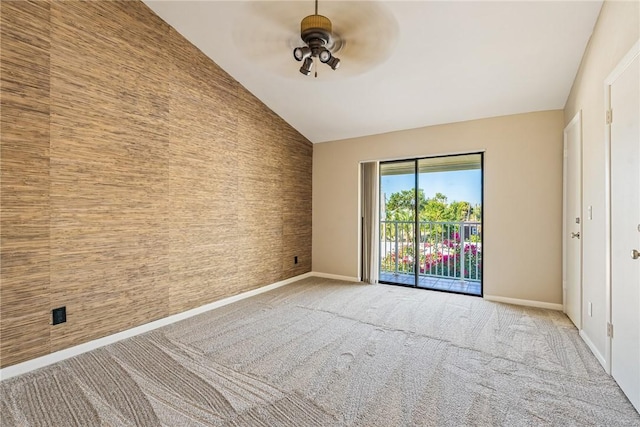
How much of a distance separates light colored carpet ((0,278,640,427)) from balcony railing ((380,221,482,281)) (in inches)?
63.2

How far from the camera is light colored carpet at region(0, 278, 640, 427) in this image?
5.56 ft

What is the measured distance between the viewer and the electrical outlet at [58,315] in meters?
2.29

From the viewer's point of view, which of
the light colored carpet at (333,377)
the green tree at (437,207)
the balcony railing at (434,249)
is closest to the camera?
the light colored carpet at (333,377)

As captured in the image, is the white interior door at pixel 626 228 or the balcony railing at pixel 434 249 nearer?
the white interior door at pixel 626 228

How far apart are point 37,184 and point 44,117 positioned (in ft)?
1.70

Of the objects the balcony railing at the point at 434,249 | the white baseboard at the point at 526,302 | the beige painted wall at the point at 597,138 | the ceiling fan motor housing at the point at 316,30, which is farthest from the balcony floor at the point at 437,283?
the ceiling fan motor housing at the point at 316,30

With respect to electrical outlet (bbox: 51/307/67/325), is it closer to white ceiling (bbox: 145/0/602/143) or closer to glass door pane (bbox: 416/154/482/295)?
white ceiling (bbox: 145/0/602/143)

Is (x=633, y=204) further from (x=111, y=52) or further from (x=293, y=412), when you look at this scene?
(x=111, y=52)

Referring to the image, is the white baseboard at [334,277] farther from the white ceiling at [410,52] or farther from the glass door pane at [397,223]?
the white ceiling at [410,52]

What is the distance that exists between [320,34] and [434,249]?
3.94 metres

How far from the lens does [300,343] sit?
2621mm

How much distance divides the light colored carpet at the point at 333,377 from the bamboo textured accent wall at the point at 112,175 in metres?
0.46

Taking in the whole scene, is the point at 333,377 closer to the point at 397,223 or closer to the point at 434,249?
the point at 397,223

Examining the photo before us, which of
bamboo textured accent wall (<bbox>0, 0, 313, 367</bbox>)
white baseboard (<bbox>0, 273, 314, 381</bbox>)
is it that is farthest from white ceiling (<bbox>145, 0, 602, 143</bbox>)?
white baseboard (<bbox>0, 273, 314, 381</bbox>)
